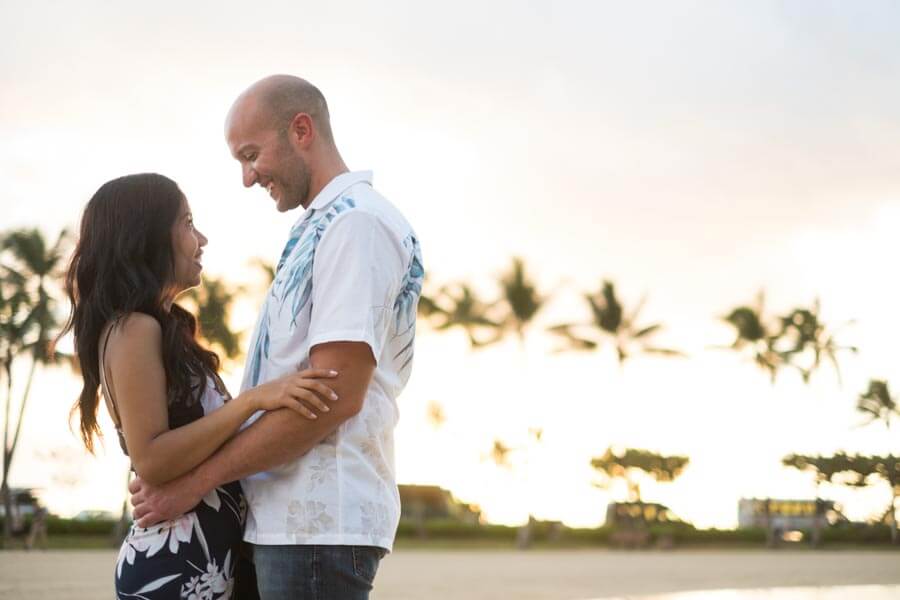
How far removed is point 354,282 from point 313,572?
56 cm

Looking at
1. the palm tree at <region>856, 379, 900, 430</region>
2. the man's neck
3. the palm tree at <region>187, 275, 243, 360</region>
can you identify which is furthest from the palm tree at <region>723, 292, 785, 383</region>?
the man's neck

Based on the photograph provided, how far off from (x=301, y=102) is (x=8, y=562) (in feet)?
74.3

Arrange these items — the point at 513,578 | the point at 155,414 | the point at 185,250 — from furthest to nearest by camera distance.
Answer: the point at 513,578 → the point at 185,250 → the point at 155,414

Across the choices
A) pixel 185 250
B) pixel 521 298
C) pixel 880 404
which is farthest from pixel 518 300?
pixel 185 250

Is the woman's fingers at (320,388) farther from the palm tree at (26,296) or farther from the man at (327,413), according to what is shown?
the palm tree at (26,296)

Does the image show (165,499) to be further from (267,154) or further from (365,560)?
(267,154)

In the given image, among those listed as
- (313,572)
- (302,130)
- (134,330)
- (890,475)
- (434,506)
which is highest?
(890,475)

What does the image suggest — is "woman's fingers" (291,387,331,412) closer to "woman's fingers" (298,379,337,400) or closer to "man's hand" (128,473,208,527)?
"woman's fingers" (298,379,337,400)

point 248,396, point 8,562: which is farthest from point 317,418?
point 8,562

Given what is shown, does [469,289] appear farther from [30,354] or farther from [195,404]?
[195,404]

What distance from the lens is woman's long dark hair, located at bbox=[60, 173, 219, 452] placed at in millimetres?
2324

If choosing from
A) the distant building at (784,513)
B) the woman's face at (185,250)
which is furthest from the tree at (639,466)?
the woman's face at (185,250)

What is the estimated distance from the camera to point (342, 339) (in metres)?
2.12

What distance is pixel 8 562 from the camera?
2258 centimetres
